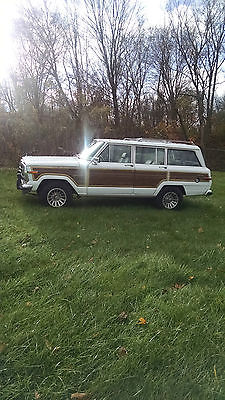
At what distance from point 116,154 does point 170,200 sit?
2.07 metres

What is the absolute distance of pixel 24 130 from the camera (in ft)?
54.0

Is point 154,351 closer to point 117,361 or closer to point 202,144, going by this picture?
point 117,361

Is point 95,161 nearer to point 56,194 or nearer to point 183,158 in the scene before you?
point 56,194

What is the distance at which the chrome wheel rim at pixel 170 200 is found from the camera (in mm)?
7500

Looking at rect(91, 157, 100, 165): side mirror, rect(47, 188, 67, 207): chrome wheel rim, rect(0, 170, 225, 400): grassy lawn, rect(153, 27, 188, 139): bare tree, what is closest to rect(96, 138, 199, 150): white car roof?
rect(91, 157, 100, 165): side mirror

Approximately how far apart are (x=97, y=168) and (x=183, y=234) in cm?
278


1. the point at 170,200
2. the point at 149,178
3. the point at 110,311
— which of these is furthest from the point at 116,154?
the point at 110,311

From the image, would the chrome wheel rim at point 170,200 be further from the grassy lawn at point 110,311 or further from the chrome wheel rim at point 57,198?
the chrome wheel rim at point 57,198

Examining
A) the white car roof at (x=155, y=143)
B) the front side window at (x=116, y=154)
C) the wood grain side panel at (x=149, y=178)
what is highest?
the white car roof at (x=155, y=143)

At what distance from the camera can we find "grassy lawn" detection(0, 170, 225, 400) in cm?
215

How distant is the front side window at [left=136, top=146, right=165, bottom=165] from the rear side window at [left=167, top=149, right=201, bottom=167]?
243 millimetres

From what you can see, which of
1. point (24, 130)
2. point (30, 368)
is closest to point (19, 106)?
point (24, 130)

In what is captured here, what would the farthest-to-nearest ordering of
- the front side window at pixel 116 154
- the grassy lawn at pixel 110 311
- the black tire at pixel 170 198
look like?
1. the black tire at pixel 170 198
2. the front side window at pixel 116 154
3. the grassy lawn at pixel 110 311

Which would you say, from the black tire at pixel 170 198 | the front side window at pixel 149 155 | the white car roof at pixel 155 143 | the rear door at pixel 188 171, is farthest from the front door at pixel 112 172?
the rear door at pixel 188 171
